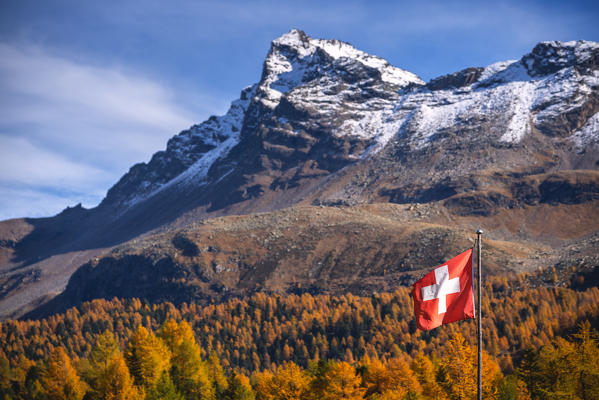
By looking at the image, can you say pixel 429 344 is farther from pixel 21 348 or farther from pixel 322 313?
pixel 21 348

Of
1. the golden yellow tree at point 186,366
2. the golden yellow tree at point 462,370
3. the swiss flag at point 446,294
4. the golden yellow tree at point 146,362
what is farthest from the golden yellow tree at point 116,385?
the swiss flag at point 446,294

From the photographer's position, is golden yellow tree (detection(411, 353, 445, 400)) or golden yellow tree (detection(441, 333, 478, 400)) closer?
golden yellow tree (detection(441, 333, 478, 400))

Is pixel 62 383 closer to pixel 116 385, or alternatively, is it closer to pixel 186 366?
pixel 116 385

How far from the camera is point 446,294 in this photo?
27.6 meters

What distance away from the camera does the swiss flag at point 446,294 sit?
88.1 ft

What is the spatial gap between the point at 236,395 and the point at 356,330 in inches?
4763

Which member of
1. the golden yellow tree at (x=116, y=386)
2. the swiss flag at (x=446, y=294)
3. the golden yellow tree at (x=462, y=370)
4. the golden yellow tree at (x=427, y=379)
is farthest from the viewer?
the golden yellow tree at (x=116, y=386)

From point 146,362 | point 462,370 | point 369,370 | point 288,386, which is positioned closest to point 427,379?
point 369,370

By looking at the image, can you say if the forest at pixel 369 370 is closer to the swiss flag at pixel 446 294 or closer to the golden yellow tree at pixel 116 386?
the golden yellow tree at pixel 116 386

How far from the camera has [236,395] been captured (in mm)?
52812

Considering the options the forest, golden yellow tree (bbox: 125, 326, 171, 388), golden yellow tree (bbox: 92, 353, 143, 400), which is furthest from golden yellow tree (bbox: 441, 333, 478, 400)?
golden yellow tree (bbox: 125, 326, 171, 388)

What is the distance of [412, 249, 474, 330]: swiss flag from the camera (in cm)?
2686

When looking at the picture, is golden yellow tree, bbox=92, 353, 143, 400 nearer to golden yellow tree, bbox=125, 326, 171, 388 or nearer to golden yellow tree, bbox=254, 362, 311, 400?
golden yellow tree, bbox=125, 326, 171, 388

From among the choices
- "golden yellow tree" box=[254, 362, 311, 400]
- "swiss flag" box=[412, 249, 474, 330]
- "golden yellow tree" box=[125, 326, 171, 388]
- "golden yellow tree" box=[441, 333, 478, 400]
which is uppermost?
"swiss flag" box=[412, 249, 474, 330]
